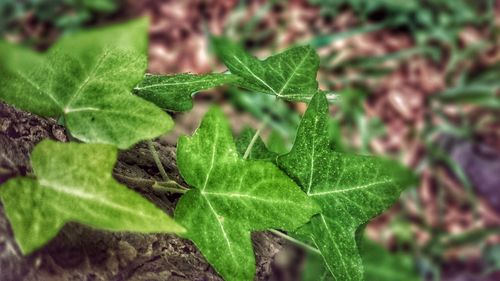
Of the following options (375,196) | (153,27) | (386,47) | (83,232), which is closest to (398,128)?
(386,47)

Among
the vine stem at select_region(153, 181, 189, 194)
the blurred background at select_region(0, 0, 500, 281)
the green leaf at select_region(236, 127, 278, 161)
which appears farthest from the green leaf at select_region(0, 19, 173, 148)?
the blurred background at select_region(0, 0, 500, 281)

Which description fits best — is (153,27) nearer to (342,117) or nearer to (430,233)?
(342,117)

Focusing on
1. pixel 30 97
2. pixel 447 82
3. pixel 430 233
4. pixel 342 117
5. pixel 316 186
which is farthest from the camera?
pixel 447 82

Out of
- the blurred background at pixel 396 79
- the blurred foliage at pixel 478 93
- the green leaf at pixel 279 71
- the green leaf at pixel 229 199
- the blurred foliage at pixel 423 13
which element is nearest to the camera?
the green leaf at pixel 229 199

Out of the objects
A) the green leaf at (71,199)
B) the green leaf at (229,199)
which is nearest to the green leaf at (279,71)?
the green leaf at (229,199)

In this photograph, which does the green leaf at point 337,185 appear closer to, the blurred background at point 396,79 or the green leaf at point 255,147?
the green leaf at point 255,147

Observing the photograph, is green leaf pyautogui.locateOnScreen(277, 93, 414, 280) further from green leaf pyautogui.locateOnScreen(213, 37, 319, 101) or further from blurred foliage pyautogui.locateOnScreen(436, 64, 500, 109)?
blurred foliage pyautogui.locateOnScreen(436, 64, 500, 109)

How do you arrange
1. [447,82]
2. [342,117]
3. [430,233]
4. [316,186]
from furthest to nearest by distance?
[447,82] → [342,117] → [430,233] → [316,186]

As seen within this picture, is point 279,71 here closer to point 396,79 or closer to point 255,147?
point 255,147
